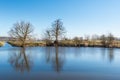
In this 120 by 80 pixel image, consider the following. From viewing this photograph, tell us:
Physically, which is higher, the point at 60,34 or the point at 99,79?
the point at 60,34

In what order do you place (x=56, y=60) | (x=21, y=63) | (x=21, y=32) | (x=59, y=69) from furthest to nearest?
(x=21, y=32)
(x=56, y=60)
(x=21, y=63)
(x=59, y=69)

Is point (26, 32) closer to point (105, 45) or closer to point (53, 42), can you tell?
point (53, 42)

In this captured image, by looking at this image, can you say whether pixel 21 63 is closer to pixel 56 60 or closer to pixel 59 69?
pixel 56 60

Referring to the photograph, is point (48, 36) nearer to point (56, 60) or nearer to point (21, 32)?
point (21, 32)

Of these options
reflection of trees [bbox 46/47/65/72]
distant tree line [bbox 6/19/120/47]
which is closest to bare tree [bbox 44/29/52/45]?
distant tree line [bbox 6/19/120/47]

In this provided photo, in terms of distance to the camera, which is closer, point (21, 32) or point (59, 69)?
point (59, 69)

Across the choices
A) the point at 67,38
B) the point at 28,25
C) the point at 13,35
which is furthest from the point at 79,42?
the point at 13,35

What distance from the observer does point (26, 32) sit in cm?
4288

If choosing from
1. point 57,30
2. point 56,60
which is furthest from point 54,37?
point 56,60

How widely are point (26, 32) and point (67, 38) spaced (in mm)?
11153

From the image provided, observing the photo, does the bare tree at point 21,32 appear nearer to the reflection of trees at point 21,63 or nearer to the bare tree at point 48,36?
the bare tree at point 48,36

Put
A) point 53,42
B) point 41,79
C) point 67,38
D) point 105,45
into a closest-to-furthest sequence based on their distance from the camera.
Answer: point 41,79, point 105,45, point 53,42, point 67,38

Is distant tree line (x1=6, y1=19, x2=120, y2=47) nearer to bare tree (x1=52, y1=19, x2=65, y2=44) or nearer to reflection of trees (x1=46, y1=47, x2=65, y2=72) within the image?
bare tree (x1=52, y1=19, x2=65, y2=44)

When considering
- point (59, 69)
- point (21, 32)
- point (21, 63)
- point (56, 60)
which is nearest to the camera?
point (59, 69)
